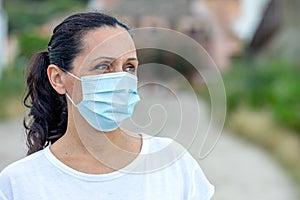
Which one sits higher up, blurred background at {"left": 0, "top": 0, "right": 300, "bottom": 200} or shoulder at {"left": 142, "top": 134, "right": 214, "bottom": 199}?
shoulder at {"left": 142, "top": 134, "right": 214, "bottom": 199}

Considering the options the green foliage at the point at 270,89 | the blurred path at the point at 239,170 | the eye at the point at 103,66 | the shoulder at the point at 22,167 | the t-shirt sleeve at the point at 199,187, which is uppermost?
the eye at the point at 103,66

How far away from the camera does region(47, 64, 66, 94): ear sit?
7.59ft

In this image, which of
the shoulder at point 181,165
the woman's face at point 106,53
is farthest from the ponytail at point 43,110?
the shoulder at point 181,165

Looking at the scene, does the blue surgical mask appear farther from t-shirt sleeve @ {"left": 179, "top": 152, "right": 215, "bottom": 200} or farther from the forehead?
t-shirt sleeve @ {"left": 179, "top": 152, "right": 215, "bottom": 200}

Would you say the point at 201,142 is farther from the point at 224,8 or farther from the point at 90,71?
the point at 224,8

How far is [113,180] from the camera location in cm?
225

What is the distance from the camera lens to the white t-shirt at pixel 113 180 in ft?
7.27

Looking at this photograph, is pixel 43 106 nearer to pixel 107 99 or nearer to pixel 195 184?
pixel 107 99

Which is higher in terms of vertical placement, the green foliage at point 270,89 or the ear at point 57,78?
the ear at point 57,78

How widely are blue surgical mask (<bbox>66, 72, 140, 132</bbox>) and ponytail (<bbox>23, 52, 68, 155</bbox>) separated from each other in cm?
14

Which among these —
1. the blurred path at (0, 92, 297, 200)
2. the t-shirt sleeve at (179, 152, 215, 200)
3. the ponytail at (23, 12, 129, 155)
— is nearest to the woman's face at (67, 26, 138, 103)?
the ponytail at (23, 12, 129, 155)

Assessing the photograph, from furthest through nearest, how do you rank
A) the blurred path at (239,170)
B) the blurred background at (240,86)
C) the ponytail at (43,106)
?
1. the blurred background at (240,86)
2. the blurred path at (239,170)
3. the ponytail at (43,106)

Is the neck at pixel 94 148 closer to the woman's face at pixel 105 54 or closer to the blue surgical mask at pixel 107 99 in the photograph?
the blue surgical mask at pixel 107 99

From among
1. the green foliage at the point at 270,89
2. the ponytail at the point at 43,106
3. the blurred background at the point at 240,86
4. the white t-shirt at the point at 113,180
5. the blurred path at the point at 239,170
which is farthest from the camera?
the green foliage at the point at 270,89
